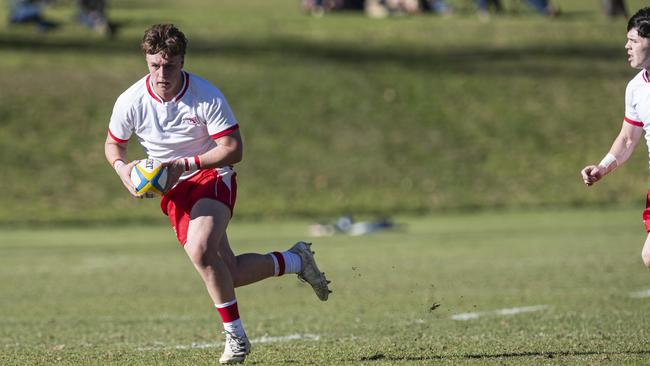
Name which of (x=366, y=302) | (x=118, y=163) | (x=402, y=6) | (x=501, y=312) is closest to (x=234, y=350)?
(x=118, y=163)

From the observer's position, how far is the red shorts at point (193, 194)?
722 centimetres

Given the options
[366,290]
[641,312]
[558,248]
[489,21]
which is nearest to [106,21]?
[489,21]

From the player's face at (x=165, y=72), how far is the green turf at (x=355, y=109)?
18713 mm

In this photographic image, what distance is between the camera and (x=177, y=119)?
7176mm

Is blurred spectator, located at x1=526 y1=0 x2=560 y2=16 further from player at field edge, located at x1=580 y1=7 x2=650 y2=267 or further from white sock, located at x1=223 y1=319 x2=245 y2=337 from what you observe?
white sock, located at x1=223 y1=319 x2=245 y2=337

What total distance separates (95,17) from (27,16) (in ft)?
7.76

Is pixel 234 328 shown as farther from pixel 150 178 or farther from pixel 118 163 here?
pixel 118 163

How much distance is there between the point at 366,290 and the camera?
1277 centimetres

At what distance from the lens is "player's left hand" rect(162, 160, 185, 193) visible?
7.02m

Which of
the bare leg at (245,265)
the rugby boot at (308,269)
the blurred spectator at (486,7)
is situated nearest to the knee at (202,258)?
the bare leg at (245,265)

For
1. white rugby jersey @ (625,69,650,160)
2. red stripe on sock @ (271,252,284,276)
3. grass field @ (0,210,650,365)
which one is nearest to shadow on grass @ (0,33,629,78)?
grass field @ (0,210,650,365)

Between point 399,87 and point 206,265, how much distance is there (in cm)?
2701

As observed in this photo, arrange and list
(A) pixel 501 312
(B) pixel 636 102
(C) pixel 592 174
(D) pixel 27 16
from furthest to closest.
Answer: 1. (D) pixel 27 16
2. (A) pixel 501 312
3. (C) pixel 592 174
4. (B) pixel 636 102

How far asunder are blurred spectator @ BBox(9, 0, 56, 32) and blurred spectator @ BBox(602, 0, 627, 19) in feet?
66.3
